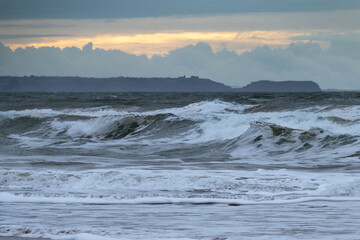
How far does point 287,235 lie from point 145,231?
1.60 metres

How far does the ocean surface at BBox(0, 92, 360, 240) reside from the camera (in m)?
6.68

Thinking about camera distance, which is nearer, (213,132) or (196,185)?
(196,185)

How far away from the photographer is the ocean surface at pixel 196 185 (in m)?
6.68

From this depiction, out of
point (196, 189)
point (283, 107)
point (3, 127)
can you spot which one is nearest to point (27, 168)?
point (196, 189)

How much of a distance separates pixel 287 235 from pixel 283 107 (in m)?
27.0

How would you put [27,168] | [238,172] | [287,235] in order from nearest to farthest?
[287,235]
[238,172]
[27,168]

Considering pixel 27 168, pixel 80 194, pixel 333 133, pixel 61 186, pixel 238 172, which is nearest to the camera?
pixel 80 194

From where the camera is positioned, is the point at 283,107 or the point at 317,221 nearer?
the point at 317,221

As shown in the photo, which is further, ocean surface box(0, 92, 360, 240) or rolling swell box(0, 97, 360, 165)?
rolling swell box(0, 97, 360, 165)

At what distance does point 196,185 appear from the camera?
9.97 metres

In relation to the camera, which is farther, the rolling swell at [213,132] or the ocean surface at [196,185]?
the rolling swell at [213,132]

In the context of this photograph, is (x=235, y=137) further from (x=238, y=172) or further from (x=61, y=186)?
(x=61, y=186)

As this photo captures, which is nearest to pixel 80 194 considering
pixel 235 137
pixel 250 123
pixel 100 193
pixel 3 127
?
pixel 100 193

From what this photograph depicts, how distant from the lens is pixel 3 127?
90.9 feet
